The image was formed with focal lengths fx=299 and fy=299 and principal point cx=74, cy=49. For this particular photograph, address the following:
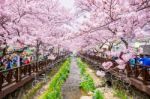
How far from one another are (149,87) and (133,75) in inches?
148

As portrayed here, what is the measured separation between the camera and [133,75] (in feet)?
55.3

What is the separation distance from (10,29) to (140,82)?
7.91 metres

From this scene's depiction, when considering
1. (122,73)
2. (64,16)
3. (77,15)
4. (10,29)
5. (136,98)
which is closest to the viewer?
(136,98)

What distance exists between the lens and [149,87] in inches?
515

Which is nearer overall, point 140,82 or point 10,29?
point 140,82

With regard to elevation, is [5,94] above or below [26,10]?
below

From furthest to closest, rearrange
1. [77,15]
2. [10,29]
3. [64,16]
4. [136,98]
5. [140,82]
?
[64,16] → [77,15] → [10,29] → [136,98] → [140,82]

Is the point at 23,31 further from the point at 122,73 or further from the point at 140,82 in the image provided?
the point at 140,82

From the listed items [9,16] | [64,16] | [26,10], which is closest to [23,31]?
[26,10]

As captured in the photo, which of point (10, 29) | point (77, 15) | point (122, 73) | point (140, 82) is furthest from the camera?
point (77, 15)

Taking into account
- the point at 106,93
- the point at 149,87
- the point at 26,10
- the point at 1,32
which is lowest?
the point at 106,93

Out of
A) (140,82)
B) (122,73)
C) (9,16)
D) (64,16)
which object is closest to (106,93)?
(122,73)

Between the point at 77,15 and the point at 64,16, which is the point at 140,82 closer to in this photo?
the point at 77,15

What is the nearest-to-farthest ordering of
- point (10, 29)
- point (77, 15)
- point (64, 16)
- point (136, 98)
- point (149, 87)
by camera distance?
point (149, 87)
point (136, 98)
point (10, 29)
point (77, 15)
point (64, 16)
